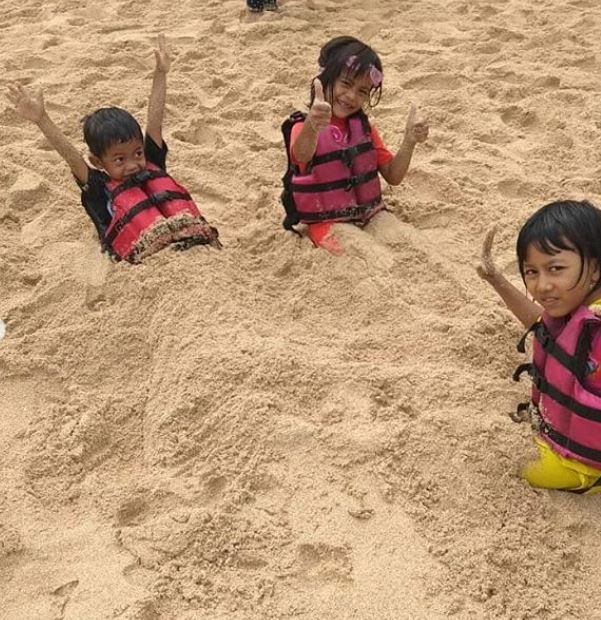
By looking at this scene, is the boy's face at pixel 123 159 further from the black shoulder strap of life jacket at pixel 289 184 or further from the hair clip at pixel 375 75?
the hair clip at pixel 375 75

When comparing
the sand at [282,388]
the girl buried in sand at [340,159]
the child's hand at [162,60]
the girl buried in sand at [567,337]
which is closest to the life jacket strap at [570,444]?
the girl buried in sand at [567,337]

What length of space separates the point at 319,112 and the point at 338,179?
452 millimetres

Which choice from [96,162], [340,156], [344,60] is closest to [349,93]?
[344,60]

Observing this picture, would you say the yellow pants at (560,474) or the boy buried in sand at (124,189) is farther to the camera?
the boy buried in sand at (124,189)

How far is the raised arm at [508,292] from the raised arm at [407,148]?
3.01 feet

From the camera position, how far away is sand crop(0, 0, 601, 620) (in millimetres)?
1937

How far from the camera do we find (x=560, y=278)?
1.99 m

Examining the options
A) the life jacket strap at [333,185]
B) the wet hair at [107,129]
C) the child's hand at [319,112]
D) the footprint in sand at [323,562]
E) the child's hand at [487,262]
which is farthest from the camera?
the life jacket strap at [333,185]

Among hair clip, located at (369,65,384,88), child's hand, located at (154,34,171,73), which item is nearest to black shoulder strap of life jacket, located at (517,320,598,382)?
hair clip, located at (369,65,384,88)

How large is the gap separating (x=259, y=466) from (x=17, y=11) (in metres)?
5.25

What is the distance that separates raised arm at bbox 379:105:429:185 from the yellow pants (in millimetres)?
1493

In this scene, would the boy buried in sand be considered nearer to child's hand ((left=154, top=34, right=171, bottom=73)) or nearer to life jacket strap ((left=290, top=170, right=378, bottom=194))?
child's hand ((left=154, top=34, right=171, bottom=73))

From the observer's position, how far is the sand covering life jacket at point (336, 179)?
320cm

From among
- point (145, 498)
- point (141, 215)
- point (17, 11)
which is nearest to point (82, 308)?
point (141, 215)
